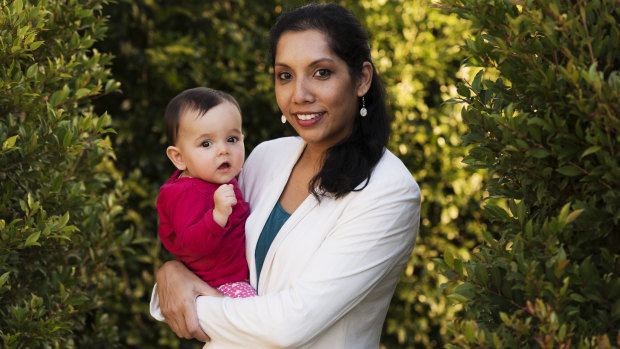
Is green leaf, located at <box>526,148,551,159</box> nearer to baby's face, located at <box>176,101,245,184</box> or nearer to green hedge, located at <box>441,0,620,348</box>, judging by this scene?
green hedge, located at <box>441,0,620,348</box>

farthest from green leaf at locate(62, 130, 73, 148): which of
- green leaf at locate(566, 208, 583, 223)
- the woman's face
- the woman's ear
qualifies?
green leaf at locate(566, 208, 583, 223)

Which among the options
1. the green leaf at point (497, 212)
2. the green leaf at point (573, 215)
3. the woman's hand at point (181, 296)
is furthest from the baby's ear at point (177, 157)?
the green leaf at point (573, 215)

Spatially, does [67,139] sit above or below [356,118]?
above

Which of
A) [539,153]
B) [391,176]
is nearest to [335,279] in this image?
[391,176]

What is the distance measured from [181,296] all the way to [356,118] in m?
0.96

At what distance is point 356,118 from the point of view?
9.70 feet

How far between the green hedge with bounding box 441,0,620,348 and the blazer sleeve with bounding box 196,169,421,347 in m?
0.46

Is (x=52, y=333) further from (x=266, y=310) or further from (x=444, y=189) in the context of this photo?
(x=444, y=189)

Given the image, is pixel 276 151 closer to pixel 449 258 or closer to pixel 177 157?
pixel 177 157

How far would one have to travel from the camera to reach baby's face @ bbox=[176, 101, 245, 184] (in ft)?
9.41

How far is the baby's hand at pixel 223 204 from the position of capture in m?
2.74

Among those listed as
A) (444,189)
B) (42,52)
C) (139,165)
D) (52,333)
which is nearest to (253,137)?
(139,165)

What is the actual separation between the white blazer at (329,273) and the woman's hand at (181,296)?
5 cm

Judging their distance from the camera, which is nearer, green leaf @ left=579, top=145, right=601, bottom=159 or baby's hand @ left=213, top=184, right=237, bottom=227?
green leaf @ left=579, top=145, right=601, bottom=159
